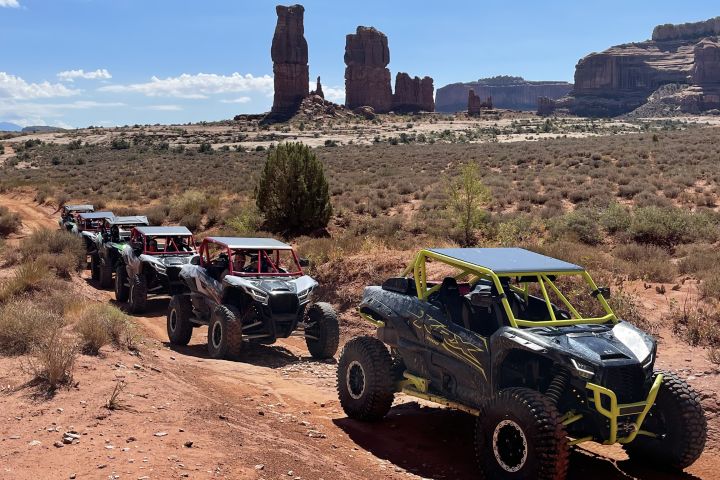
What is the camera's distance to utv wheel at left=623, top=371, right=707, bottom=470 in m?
5.95

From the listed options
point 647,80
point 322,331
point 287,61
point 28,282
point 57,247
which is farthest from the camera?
point 647,80

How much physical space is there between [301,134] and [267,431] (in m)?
86.7

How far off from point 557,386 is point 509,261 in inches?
63.5

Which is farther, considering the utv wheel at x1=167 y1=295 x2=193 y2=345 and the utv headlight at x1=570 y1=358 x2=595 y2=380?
the utv wheel at x1=167 y1=295 x2=193 y2=345

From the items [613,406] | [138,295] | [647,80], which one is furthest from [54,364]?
[647,80]

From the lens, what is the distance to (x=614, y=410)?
5.39m

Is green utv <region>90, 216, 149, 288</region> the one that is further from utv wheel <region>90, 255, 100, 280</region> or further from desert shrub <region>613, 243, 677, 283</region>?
desert shrub <region>613, 243, 677, 283</region>

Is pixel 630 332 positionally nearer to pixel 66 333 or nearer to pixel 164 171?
pixel 66 333

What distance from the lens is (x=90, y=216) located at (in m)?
20.2

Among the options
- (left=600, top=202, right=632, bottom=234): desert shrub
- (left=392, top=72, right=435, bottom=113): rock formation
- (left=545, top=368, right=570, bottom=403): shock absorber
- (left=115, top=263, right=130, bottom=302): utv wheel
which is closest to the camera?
(left=545, top=368, right=570, bottom=403): shock absorber

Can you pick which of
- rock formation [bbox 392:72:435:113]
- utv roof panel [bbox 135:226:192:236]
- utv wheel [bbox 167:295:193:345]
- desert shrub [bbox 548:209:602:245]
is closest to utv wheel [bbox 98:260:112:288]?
utv roof panel [bbox 135:226:192:236]

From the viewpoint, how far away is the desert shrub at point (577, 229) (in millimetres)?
17422

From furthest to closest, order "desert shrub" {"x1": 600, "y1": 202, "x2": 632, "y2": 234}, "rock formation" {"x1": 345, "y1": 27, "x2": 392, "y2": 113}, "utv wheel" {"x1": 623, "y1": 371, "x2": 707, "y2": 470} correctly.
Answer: "rock formation" {"x1": 345, "y1": 27, "x2": 392, "y2": 113}
"desert shrub" {"x1": 600, "y1": 202, "x2": 632, "y2": 234}
"utv wheel" {"x1": 623, "y1": 371, "x2": 707, "y2": 470}

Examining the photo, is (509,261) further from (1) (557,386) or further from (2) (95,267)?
(2) (95,267)
